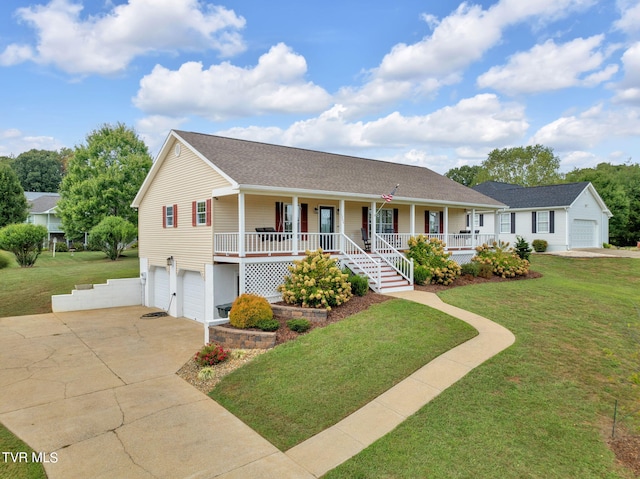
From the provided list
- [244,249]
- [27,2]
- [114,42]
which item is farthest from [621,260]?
[27,2]

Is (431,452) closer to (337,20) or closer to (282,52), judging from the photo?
(337,20)

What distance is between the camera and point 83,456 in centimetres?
526

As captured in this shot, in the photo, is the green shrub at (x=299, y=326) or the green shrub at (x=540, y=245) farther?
the green shrub at (x=540, y=245)

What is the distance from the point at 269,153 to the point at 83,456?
43.6ft

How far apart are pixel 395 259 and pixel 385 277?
198cm

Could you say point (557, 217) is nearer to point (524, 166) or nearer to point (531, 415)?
point (531, 415)

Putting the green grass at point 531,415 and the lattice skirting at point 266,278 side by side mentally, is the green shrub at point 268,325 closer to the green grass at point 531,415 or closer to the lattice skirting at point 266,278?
the lattice skirting at point 266,278

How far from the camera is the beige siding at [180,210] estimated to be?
1384 cm

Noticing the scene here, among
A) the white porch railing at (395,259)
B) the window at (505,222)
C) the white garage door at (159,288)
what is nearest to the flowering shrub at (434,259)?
the white porch railing at (395,259)

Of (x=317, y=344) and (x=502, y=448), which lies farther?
(x=317, y=344)

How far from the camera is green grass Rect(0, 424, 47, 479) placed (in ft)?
15.7

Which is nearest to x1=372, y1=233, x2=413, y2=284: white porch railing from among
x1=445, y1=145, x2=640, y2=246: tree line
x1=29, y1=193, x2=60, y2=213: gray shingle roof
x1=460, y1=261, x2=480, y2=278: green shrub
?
x1=460, y1=261, x2=480, y2=278: green shrub

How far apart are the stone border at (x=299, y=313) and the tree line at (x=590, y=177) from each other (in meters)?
39.1

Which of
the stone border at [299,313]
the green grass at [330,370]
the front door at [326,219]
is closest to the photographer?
→ the green grass at [330,370]
